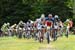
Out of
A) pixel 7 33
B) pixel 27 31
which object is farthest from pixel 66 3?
pixel 27 31

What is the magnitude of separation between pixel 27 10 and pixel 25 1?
1.50 metres

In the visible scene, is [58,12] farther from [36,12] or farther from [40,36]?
[40,36]

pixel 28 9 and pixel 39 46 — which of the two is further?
pixel 28 9

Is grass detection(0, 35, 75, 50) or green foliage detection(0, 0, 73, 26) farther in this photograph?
green foliage detection(0, 0, 73, 26)

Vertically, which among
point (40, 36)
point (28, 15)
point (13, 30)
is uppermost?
point (40, 36)

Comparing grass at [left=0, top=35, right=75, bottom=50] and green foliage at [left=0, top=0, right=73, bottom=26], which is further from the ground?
grass at [left=0, top=35, right=75, bottom=50]

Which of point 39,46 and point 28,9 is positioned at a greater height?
point 39,46

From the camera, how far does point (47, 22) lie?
2725cm

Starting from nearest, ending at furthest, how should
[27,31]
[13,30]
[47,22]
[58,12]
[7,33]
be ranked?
[47,22], [27,31], [13,30], [7,33], [58,12]

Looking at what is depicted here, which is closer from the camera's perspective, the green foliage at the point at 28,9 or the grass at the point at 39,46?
the grass at the point at 39,46

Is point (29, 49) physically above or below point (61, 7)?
above

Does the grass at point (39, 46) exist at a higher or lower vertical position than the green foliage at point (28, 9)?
higher

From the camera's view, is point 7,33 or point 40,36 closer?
point 40,36

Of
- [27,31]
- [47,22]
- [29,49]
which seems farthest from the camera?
[27,31]
